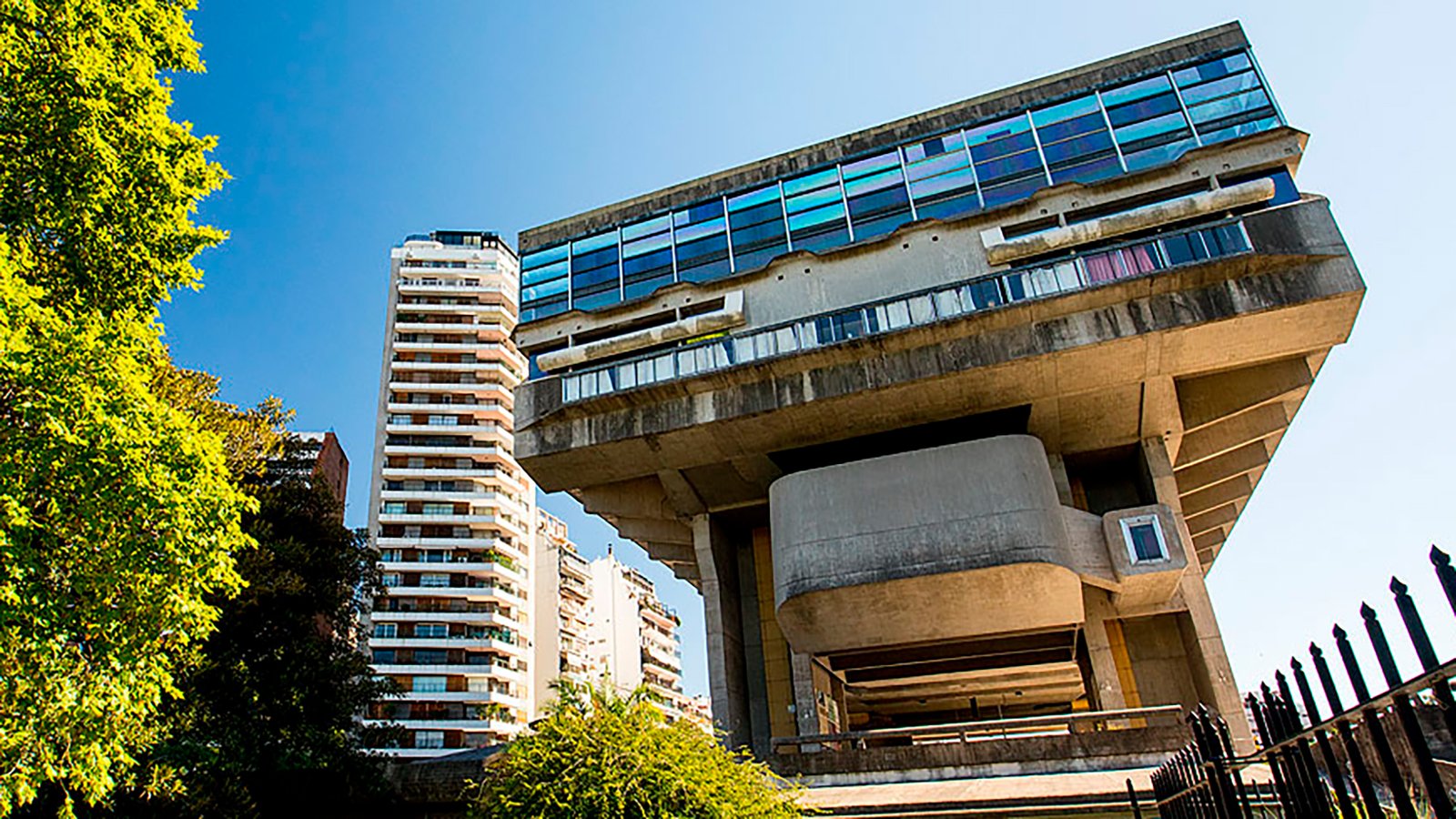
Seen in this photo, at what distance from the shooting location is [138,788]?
1189 centimetres

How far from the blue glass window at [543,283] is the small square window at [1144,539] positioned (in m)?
Result: 17.9

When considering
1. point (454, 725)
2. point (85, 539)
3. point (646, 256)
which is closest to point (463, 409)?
point (454, 725)

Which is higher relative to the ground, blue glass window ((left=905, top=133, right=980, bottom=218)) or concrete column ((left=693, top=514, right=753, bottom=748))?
blue glass window ((left=905, top=133, right=980, bottom=218))

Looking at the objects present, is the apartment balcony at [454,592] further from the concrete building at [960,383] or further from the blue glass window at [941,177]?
the blue glass window at [941,177]

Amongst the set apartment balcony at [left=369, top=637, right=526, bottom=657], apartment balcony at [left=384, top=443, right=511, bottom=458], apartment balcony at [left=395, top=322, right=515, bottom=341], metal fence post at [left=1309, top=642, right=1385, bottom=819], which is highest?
apartment balcony at [left=395, top=322, right=515, bottom=341]

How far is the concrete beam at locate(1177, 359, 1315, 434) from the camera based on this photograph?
21.0 m

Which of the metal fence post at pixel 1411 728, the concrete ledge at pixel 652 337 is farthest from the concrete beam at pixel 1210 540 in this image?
the metal fence post at pixel 1411 728

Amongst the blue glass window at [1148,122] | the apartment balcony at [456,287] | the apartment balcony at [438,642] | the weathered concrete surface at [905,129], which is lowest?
the apartment balcony at [438,642]

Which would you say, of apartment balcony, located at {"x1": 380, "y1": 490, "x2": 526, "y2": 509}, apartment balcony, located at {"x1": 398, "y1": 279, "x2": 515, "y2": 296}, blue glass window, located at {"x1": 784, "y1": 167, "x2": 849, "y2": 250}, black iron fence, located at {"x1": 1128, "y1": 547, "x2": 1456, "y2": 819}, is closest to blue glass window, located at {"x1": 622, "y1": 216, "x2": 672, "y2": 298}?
blue glass window, located at {"x1": 784, "y1": 167, "x2": 849, "y2": 250}

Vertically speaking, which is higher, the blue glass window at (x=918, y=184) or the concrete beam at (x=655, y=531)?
the blue glass window at (x=918, y=184)

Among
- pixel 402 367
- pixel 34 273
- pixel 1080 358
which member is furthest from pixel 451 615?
pixel 34 273

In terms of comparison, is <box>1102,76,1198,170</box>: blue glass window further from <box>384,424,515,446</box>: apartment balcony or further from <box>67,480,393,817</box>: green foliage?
<box>384,424,515,446</box>: apartment balcony

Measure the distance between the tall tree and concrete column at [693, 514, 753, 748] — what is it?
56.0 ft

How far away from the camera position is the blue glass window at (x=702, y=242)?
26.3 meters
